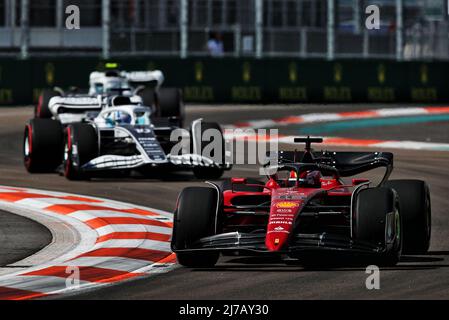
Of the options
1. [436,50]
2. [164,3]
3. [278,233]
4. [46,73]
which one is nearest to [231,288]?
[278,233]

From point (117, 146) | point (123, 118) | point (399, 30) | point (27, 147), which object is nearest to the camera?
point (117, 146)

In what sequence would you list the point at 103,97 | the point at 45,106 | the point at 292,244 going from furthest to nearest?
1. the point at 45,106
2. the point at 103,97
3. the point at 292,244

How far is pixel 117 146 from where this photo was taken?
19125mm

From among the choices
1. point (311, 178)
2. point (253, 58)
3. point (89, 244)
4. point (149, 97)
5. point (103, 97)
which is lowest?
point (89, 244)

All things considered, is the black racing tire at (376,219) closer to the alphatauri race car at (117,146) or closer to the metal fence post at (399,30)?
the alphatauri race car at (117,146)

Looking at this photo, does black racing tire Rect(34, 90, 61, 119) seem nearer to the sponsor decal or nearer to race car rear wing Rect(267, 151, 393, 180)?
race car rear wing Rect(267, 151, 393, 180)

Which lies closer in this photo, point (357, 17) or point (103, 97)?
point (103, 97)

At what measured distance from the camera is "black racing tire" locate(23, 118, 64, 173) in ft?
64.3

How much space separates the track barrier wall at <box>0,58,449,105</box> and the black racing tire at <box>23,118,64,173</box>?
13.0 m

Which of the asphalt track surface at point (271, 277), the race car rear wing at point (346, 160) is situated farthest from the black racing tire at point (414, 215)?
the race car rear wing at point (346, 160)

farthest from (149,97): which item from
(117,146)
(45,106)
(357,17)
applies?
(357,17)

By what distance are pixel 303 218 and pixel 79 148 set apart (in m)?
7.28

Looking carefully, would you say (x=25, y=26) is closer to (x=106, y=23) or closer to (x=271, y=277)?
(x=106, y=23)

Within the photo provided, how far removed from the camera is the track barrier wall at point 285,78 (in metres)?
33.5
